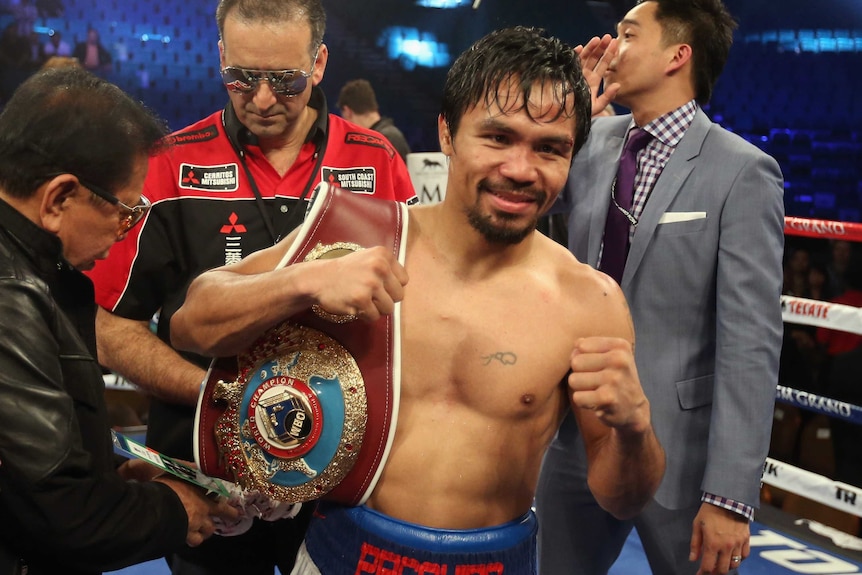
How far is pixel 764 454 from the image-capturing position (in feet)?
6.31

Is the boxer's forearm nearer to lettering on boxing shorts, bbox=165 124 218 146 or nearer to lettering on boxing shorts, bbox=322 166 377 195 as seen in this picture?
lettering on boxing shorts, bbox=322 166 377 195

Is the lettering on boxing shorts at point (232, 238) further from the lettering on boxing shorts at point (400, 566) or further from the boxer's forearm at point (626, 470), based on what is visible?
the boxer's forearm at point (626, 470)

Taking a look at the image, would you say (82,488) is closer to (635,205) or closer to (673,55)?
(635,205)

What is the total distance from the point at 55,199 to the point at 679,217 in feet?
4.26

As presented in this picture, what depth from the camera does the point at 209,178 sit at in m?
1.95

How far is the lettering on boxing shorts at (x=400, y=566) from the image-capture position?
55.6 inches

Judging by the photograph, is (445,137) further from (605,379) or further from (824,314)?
(824,314)

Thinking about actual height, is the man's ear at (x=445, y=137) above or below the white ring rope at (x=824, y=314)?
above

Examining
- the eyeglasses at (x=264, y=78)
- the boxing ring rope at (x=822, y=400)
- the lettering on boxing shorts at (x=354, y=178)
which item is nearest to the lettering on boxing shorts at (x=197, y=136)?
the eyeglasses at (x=264, y=78)

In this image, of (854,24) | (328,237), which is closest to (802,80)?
(854,24)

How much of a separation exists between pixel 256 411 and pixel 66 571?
14.1 inches

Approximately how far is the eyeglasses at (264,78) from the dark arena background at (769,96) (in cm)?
196

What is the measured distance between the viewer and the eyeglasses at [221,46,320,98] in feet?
6.27

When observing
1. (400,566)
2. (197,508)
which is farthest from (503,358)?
(197,508)
